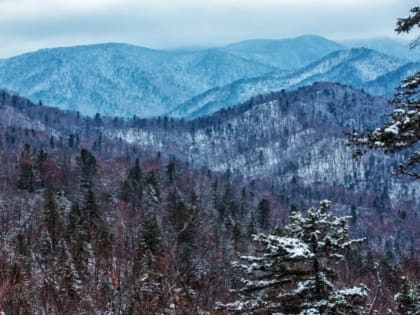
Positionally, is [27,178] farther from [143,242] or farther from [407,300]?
[407,300]

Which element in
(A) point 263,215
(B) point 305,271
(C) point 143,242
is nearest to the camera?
(B) point 305,271

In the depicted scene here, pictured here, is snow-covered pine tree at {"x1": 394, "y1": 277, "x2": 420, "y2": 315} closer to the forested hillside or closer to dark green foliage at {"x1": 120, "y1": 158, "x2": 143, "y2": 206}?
the forested hillside

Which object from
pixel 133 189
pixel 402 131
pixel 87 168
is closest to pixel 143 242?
pixel 402 131

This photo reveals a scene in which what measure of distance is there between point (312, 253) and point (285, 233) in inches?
44.4

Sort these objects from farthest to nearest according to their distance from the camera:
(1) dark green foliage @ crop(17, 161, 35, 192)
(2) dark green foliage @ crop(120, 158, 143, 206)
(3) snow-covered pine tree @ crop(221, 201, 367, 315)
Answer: (2) dark green foliage @ crop(120, 158, 143, 206) < (1) dark green foliage @ crop(17, 161, 35, 192) < (3) snow-covered pine tree @ crop(221, 201, 367, 315)

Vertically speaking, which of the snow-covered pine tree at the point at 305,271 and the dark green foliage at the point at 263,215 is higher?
the snow-covered pine tree at the point at 305,271

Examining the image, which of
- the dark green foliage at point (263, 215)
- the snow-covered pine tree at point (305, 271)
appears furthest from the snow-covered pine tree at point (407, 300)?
the dark green foliage at point (263, 215)

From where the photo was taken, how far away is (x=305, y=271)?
38.3ft

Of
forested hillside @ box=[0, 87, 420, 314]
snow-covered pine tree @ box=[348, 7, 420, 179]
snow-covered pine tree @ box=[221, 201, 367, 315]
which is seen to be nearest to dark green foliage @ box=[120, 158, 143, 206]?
forested hillside @ box=[0, 87, 420, 314]

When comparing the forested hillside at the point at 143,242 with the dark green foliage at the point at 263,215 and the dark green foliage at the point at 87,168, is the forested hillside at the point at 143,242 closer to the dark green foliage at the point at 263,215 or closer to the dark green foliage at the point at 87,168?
the dark green foliage at the point at 263,215

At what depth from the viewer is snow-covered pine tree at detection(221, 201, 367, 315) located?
11203mm

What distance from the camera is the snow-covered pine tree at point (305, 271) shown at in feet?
36.8

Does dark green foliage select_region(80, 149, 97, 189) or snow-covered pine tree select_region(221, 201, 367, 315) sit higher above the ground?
snow-covered pine tree select_region(221, 201, 367, 315)

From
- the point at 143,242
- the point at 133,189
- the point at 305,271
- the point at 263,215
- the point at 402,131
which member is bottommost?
the point at 263,215
